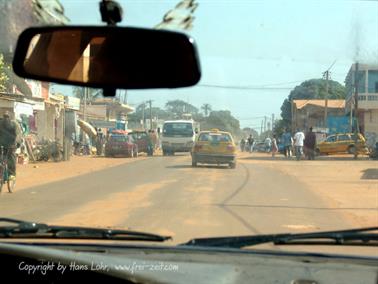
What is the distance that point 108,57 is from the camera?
3691mm

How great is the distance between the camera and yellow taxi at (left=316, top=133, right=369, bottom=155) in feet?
121

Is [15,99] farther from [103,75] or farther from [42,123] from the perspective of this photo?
[103,75]

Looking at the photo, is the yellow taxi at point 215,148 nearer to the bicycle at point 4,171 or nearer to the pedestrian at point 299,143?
the pedestrian at point 299,143

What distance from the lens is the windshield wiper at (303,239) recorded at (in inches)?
166

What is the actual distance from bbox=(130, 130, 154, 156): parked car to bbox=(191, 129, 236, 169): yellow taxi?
1433 cm

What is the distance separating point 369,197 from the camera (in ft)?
44.7

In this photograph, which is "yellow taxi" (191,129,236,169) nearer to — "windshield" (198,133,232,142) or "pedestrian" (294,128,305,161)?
"windshield" (198,133,232,142)

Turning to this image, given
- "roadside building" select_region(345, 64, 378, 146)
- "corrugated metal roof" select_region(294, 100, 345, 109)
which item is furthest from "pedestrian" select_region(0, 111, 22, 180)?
"corrugated metal roof" select_region(294, 100, 345, 109)

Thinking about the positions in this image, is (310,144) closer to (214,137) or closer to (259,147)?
(214,137)

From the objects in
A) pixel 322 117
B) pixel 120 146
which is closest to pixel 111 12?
pixel 120 146

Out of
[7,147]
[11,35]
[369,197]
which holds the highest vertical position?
[11,35]

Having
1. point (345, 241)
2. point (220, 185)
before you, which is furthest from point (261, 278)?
point (220, 185)

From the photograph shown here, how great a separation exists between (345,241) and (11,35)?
5.67 meters

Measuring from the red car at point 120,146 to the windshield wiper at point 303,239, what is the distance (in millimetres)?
31026
